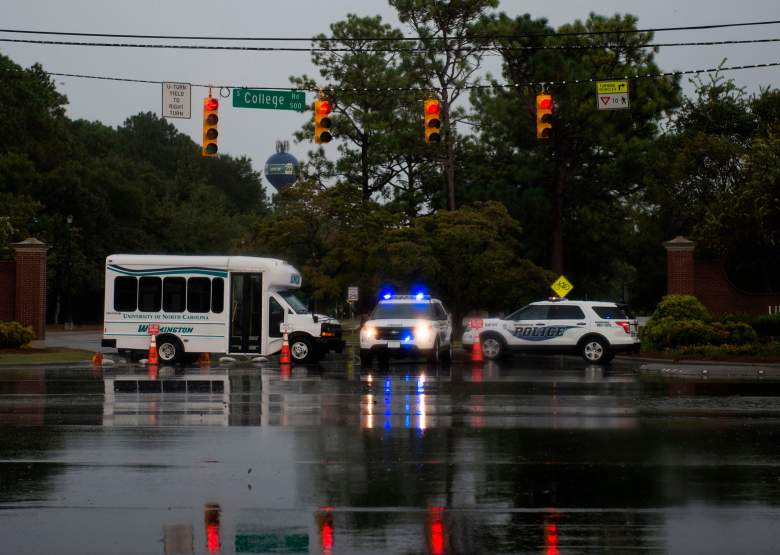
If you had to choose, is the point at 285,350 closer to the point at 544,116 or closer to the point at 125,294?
the point at 125,294

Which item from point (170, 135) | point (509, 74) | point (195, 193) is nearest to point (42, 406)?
point (509, 74)

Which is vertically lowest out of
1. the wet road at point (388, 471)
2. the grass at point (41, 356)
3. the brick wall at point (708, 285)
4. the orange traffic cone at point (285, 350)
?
the wet road at point (388, 471)

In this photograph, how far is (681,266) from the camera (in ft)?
127

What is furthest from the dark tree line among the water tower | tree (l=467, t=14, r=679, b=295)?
the water tower

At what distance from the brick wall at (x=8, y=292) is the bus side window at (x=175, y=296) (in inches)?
589

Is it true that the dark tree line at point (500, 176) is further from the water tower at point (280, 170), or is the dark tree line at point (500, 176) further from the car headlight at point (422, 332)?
the water tower at point (280, 170)

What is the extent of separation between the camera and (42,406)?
17.1 m

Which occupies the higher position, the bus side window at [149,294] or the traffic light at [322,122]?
the traffic light at [322,122]

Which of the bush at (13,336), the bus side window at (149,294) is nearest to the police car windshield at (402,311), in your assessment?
the bus side window at (149,294)

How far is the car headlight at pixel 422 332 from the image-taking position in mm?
27625

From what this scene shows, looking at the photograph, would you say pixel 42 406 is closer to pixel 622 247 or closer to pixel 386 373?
pixel 386 373

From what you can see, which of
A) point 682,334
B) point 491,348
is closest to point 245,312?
point 491,348

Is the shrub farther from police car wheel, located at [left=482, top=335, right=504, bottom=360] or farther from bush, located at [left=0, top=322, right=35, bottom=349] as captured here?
bush, located at [left=0, top=322, right=35, bottom=349]

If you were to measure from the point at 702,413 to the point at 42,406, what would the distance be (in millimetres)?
10362
